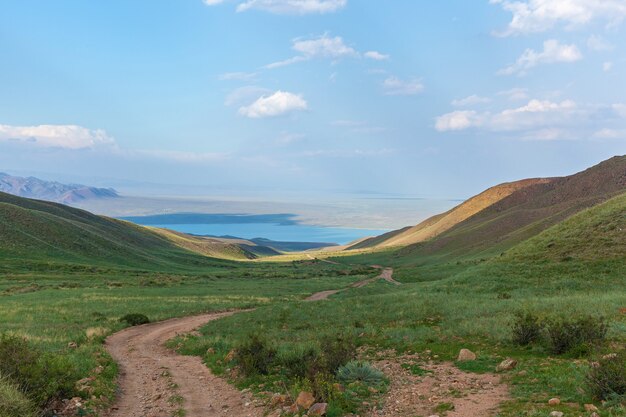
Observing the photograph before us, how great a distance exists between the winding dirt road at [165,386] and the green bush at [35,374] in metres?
1.39

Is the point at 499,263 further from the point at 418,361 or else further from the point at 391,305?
the point at 418,361

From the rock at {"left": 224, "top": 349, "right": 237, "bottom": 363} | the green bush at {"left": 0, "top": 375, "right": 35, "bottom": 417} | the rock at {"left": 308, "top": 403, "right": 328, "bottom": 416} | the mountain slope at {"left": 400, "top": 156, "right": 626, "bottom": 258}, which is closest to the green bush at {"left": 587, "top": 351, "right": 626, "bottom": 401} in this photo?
the rock at {"left": 308, "top": 403, "right": 328, "bottom": 416}

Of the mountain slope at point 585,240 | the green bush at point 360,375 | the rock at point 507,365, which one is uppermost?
the mountain slope at point 585,240

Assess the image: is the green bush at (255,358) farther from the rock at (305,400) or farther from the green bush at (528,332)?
the green bush at (528,332)

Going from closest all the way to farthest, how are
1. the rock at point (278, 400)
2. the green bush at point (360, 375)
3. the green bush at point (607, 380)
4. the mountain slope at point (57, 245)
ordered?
the green bush at point (607, 380) < the rock at point (278, 400) < the green bush at point (360, 375) < the mountain slope at point (57, 245)

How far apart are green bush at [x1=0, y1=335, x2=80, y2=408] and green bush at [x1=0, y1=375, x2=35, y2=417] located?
0.26m

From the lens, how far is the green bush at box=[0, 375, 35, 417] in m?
7.45

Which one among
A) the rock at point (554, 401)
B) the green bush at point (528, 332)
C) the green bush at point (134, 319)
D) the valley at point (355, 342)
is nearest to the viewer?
the rock at point (554, 401)

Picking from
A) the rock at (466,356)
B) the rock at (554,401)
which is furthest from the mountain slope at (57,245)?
the rock at (554,401)

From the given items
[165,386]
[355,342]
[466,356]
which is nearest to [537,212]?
[355,342]

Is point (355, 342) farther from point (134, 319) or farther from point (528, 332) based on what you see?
point (134, 319)

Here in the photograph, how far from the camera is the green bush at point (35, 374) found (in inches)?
348

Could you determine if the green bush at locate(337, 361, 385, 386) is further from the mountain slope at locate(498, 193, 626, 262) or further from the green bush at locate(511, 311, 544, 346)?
the mountain slope at locate(498, 193, 626, 262)

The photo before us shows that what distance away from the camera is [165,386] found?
12.7 m
